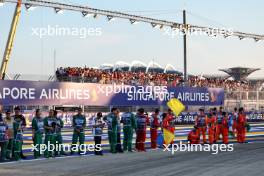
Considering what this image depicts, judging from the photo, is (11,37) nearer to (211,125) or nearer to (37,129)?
(211,125)

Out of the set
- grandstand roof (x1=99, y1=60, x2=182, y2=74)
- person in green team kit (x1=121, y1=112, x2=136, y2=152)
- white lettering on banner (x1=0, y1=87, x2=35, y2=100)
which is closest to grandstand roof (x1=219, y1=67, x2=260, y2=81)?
grandstand roof (x1=99, y1=60, x2=182, y2=74)

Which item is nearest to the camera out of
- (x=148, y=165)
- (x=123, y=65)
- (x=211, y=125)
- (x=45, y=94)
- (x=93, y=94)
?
(x=148, y=165)

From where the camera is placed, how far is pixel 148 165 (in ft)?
41.3

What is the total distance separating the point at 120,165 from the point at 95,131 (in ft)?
10.0

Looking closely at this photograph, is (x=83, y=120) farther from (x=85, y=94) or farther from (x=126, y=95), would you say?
(x=126, y=95)

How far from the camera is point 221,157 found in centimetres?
1427

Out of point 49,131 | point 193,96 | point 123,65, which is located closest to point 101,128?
point 49,131

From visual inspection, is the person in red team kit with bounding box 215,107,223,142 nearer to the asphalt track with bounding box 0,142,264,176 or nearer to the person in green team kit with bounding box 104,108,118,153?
the asphalt track with bounding box 0,142,264,176

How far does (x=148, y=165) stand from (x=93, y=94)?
53.8 feet

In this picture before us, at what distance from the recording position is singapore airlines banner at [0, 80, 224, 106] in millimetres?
25797

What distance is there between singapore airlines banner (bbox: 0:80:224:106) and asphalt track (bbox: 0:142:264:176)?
11.8 metres

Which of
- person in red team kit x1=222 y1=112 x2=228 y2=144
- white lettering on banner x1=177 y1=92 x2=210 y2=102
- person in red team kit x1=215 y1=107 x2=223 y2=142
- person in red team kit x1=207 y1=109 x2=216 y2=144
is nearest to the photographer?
person in red team kit x1=207 y1=109 x2=216 y2=144

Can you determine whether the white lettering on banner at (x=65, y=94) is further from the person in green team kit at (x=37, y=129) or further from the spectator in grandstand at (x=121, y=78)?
the person in green team kit at (x=37, y=129)

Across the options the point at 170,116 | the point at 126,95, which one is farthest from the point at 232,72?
the point at 170,116
